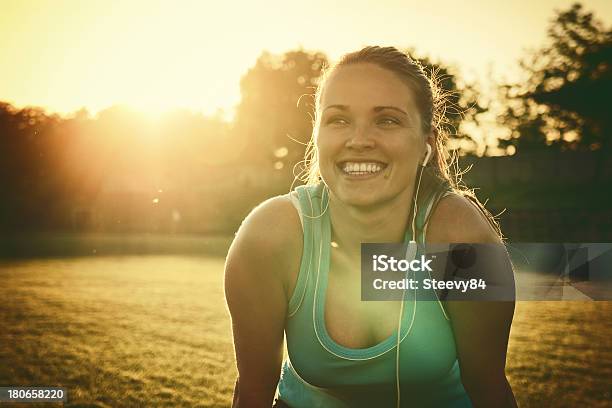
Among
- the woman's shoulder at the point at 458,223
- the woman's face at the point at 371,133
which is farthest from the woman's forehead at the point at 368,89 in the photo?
the woman's shoulder at the point at 458,223

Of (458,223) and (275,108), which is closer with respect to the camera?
(458,223)

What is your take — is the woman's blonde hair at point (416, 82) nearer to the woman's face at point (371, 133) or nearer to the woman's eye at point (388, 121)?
the woman's face at point (371, 133)

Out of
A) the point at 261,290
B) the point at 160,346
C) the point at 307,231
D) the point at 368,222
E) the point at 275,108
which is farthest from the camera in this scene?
the point at 275,108

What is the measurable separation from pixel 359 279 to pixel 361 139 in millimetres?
615

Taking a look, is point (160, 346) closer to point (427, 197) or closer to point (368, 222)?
point (368, 222)

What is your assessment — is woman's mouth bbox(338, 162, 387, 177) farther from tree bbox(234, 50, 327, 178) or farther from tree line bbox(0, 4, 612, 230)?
tree bbox(234, 50, 327, 178)

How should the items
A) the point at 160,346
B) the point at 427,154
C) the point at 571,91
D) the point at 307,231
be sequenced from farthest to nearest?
the point at 571,91 → the point at 160,346 → the point at 427,154 → the point at 307,231

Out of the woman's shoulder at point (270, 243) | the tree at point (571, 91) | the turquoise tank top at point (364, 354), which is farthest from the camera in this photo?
the tree at point (571, 91)

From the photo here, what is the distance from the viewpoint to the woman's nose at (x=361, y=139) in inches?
91.4

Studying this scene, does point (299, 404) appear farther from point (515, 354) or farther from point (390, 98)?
point (515, 354)

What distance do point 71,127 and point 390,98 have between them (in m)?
25.2

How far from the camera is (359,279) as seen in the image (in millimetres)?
2354

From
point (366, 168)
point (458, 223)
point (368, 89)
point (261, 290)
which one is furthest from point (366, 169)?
point (261, 290)

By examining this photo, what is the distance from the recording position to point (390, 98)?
2.27 meters
